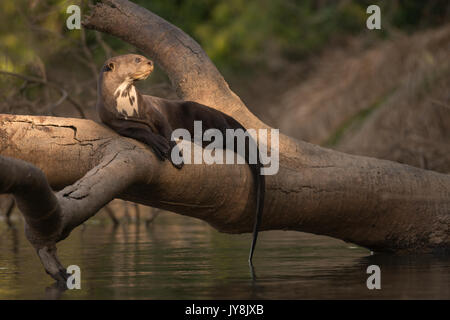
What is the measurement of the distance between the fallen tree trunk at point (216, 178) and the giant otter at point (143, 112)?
0.09 m

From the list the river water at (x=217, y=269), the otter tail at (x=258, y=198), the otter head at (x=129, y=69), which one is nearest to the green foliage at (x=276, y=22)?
the river water at (x=217, y=269)

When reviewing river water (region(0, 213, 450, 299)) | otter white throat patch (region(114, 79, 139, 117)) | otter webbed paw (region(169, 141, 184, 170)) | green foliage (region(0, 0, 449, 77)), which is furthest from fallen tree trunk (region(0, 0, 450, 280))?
green foliage (region(0, 0, 449, 77))

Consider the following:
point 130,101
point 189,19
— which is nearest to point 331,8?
point 189,19

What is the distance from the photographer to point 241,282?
4527mm

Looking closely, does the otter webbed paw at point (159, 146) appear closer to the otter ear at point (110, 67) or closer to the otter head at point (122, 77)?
the otter head at point (122, 77)

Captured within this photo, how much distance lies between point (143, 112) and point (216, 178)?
62 centimetres

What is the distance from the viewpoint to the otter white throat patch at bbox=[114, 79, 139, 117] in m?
5.05

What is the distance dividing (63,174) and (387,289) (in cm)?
202

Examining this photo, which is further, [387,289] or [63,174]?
[63,174]

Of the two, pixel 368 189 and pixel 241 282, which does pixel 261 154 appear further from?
pixel 241 282

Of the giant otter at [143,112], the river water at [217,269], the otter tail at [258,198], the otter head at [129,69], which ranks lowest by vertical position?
the river water at [217,269]

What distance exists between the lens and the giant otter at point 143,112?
16.4ft

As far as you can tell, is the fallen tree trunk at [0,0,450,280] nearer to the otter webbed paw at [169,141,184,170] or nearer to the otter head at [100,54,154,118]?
the otter webbed paw at [169,141,184,170]

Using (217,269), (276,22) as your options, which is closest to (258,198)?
(217,269)
